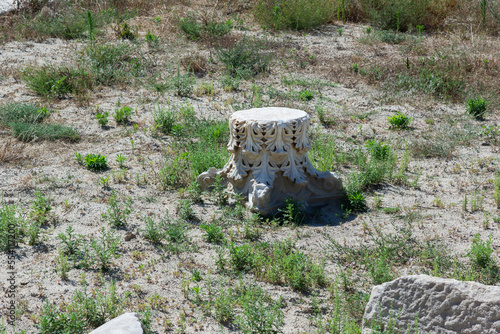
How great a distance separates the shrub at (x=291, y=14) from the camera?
13.2m

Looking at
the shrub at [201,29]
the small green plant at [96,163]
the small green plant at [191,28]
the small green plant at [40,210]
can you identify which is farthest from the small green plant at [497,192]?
the small green plant at [191,28]

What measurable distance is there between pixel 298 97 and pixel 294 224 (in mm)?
4250

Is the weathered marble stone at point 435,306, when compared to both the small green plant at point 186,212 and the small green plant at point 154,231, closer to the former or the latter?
the small green plant at point 154,231

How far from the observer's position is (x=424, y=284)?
11.1 feet

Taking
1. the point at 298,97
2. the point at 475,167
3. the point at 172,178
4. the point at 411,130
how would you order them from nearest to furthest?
the point at 172,178 → the point at 475,167 → the point at 411,130 → the point at 298,97

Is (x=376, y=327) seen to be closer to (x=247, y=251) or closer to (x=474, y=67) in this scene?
(x=247, y=251)

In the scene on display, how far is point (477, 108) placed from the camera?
8.73 meters

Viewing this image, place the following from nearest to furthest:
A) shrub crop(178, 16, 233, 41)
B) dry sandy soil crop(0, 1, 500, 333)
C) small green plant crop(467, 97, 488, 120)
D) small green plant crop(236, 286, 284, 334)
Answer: small green plant crop(236, 286, 284, 334), dry sandy soil crop(0, 1, 500, 333), small green plant crop(467, 97, 488, 120), shrub crop(178, 16, 233, 41)

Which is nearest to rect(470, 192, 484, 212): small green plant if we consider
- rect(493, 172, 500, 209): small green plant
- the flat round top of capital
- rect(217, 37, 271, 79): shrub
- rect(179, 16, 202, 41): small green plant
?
rect(493, 172, 500, 209): small green plant

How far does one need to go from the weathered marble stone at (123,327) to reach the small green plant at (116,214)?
209cm

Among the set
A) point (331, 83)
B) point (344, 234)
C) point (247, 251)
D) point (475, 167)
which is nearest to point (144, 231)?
point (247, 251)

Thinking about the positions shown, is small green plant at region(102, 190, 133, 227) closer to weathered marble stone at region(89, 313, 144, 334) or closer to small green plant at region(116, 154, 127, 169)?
small green plant at region(116, 154, 127, 169)

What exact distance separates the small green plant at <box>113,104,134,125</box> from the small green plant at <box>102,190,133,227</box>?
2.74 meters

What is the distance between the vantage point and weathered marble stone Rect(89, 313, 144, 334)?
130 inches
